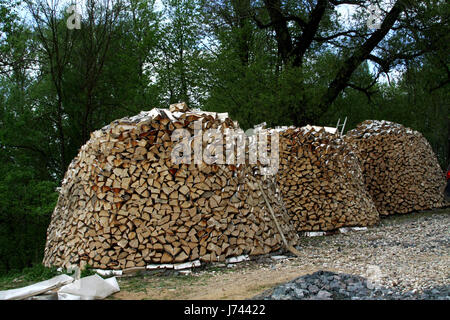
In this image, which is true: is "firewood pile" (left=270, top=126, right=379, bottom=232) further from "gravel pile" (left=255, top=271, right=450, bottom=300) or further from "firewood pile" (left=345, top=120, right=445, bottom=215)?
"gravel pile" (left=255, top=271, right=450, bottom=300)

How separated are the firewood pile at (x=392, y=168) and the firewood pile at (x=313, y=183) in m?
2.69

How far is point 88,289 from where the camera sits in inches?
138

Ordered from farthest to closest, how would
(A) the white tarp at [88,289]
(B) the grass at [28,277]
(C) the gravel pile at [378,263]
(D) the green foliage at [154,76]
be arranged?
(D) the green foliage at [154,76], (B) the grass at [28,277], (A) the white tarp at [88,289], (C) the gravel pile at [378,263]

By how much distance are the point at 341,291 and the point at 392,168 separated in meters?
7.56

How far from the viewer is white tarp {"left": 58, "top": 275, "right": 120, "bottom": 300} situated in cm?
339

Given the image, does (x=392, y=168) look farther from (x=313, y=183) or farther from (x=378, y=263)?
(x=378, y=263)

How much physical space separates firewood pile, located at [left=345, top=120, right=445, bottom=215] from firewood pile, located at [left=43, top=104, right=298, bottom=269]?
583cm

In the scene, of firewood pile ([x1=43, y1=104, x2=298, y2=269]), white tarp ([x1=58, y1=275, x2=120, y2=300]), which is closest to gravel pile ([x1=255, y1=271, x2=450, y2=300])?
white tarp ([x1=58, y1=275, x2=120, y2=300])

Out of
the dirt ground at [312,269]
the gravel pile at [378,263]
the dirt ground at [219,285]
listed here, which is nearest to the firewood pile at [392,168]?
the gravel pile at [378,263]

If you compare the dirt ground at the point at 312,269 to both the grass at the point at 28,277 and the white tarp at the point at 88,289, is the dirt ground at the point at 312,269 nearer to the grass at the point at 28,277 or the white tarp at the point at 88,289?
the white tarp at the point at 88,289

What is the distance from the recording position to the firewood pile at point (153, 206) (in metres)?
4.65
